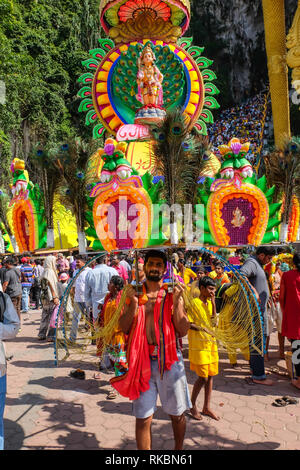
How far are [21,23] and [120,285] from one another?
75.7 ft

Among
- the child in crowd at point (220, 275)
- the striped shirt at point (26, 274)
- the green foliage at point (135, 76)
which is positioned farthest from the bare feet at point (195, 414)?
the striped shirt at point (26, 274)

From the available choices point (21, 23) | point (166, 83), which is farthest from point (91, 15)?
point (166, 83)

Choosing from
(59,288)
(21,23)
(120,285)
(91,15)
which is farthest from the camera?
(91,15)

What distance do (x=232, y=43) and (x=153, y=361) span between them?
124ft

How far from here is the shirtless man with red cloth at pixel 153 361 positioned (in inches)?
104

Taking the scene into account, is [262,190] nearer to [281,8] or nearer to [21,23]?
[281,8]

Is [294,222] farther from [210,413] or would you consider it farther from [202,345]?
[210,413]

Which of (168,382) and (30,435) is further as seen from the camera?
(30,435)

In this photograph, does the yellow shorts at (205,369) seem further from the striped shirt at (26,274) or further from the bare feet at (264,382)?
the striped shirt at (26,274)

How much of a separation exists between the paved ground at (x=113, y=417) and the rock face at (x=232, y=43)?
32.5 metres

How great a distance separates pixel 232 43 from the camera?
1342 inches

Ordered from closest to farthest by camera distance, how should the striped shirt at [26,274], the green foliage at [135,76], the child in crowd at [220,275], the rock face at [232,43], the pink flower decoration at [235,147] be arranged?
the pink flower decoration at [235,147] → the child in crowd at [220,275] → the green foliage at [135,76] → the striped shirt at [26,274] → the rock face at [232,43]

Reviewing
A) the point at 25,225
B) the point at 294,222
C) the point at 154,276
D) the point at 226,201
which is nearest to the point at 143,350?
the point at 154,276

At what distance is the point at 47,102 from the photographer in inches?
892
